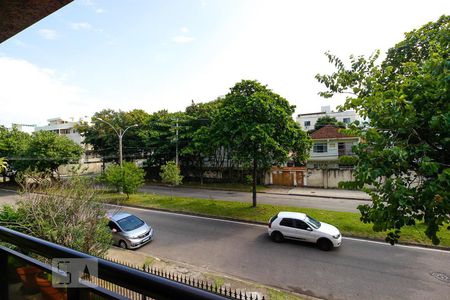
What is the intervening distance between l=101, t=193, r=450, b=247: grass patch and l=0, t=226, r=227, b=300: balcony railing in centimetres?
814

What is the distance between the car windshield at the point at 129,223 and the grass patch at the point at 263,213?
1064mm

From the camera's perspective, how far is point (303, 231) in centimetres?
1074

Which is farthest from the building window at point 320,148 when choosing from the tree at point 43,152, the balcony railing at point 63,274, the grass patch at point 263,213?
the balcony railing at point 63,274

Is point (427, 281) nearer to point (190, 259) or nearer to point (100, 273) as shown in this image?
point (190, 259)

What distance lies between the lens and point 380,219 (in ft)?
12.4

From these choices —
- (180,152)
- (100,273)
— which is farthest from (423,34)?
(180,152)

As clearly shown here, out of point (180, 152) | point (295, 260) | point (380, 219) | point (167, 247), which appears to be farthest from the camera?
point (180, 152)

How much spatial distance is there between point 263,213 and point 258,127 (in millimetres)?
5272

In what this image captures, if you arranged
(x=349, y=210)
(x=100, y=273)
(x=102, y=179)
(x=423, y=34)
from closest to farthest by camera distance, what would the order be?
(x=100, y=273) < (x=423, y=34) < (x=349, y=210) < (x=102, y=179)

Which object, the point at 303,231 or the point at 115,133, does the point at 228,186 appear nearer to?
the point at 115,133

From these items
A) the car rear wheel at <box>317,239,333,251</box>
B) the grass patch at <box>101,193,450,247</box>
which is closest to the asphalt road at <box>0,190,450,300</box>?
the car rear wheel at <box>317,239,333,251</box>

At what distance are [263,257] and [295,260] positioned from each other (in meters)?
1.19

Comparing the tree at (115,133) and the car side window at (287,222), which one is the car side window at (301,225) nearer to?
the car side window at (287,222)

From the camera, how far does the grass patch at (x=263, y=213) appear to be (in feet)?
36.6
